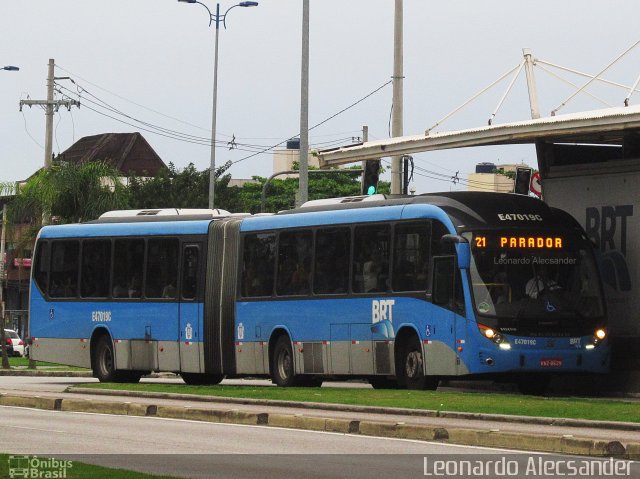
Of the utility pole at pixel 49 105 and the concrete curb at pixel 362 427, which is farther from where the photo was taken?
the utility pole at pixel 49 105

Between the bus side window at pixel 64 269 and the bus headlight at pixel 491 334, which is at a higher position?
the bus side window at pixel 64 269

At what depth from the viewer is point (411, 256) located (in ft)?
90.7

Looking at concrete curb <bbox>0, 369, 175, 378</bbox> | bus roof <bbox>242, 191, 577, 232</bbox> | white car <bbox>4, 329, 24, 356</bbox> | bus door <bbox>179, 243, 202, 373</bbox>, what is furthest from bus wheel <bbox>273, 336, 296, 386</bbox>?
white car <bbox>4, 329, 24, 356</bbox>

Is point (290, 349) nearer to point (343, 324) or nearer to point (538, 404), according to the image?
point (343, 324)

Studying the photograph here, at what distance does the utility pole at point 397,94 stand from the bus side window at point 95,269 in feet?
20.5

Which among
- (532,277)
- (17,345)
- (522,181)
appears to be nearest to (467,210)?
(532,277)

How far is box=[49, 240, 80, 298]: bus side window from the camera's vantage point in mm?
35003

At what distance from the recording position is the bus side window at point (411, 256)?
89.7ft

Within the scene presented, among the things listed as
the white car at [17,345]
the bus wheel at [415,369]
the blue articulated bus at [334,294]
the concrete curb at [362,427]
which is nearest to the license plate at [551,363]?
the blue articulated bus at [334,294]

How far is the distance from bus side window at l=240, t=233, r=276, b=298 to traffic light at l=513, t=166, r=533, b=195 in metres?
4.84

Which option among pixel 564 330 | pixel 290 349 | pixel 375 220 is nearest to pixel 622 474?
pixel 564 330

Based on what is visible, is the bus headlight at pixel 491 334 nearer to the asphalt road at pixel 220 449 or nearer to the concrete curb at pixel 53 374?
the asphalt road at pixel 220 449

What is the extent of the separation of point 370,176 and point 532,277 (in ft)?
30.0

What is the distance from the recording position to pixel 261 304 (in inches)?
1228
